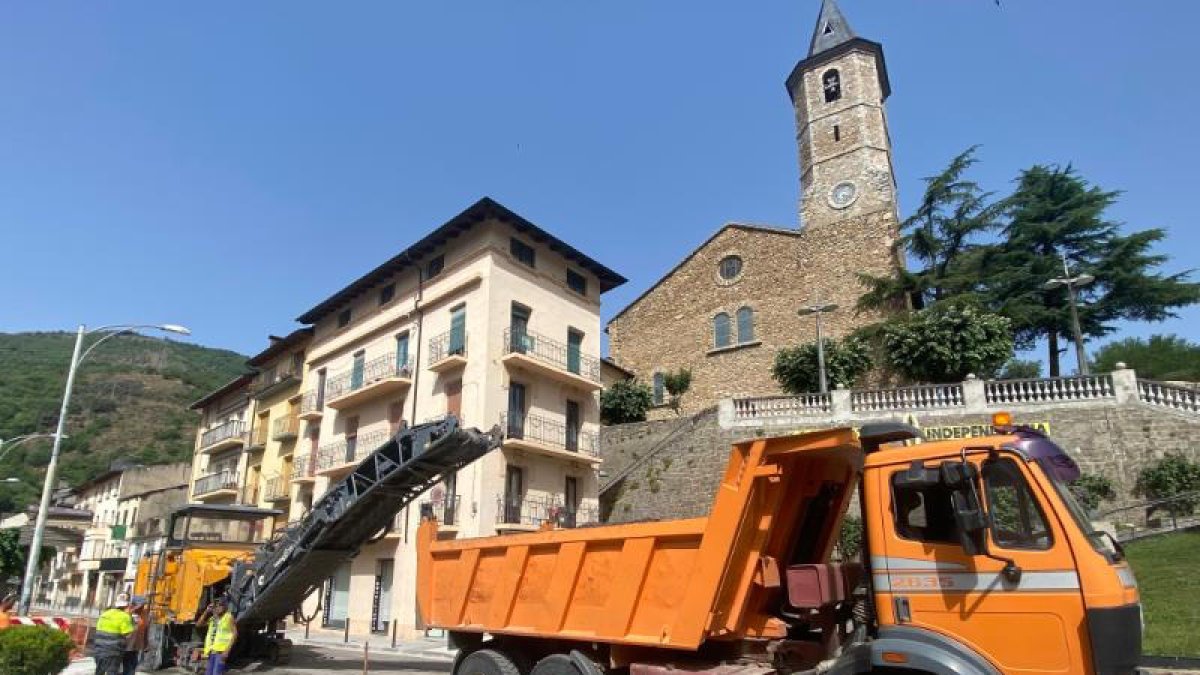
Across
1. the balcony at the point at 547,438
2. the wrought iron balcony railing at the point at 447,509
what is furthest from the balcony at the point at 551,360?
the wrought iron balcony railing at the point at 447,509

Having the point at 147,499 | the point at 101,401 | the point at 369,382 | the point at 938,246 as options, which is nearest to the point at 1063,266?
the point at 938,246

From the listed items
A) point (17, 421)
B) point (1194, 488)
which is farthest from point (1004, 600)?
point (17, 421)

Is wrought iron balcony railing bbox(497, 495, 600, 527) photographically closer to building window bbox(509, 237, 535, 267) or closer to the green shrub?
building window bbox(509, 237, 535, 267)

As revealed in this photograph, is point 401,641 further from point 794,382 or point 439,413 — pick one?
point 794,382

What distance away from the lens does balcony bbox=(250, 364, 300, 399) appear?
34.3m

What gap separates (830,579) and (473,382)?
60.5 feet

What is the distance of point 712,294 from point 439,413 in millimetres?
22280

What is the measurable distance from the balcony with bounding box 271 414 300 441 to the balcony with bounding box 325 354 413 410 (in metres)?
3.75

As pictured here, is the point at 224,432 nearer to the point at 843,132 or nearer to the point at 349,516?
the point at 349,516

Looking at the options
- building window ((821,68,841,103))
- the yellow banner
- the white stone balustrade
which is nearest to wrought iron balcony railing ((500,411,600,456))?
the white stone balustrade

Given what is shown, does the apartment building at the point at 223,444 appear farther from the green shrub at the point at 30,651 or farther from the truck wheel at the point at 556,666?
the truck wheel at the point at 556,666

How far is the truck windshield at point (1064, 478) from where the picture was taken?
488cm

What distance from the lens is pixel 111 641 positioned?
1150 centimetres

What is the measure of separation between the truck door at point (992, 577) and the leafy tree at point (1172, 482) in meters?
17.3
